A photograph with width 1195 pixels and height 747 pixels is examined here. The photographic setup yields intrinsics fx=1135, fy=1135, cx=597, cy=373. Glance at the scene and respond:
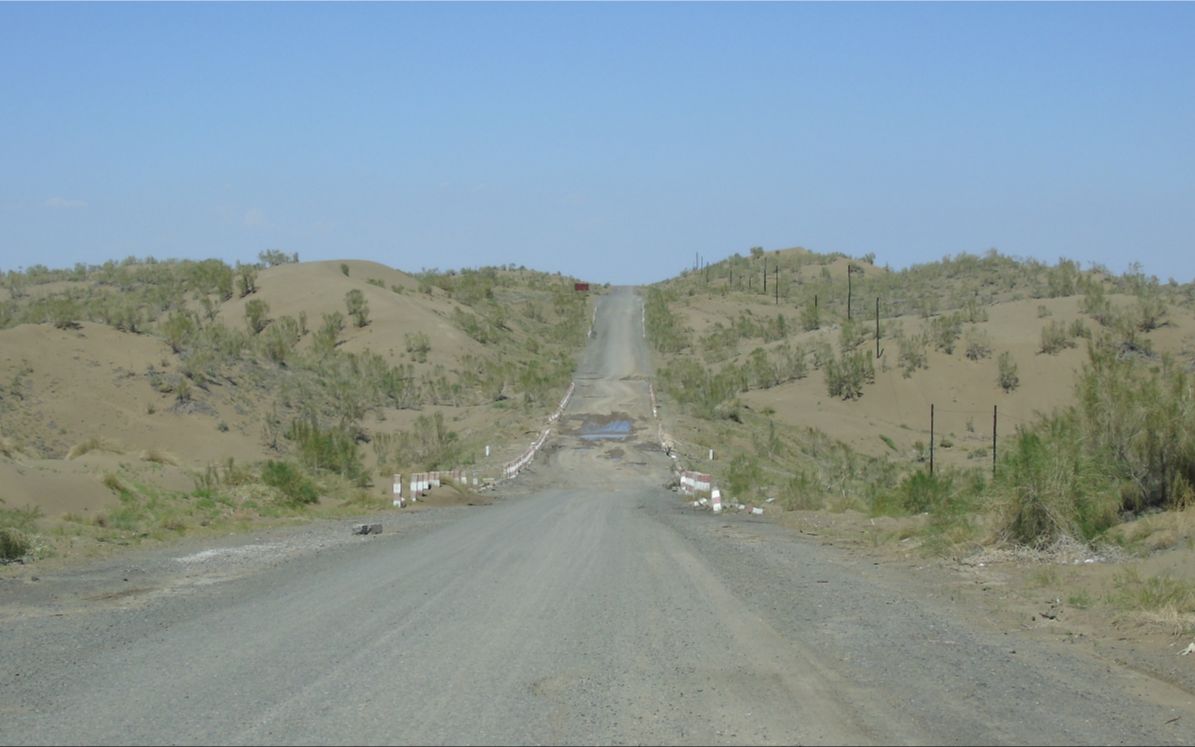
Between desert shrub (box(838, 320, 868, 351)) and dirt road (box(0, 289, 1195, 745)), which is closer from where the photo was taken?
dirt road (box(0, 289, 1195, 745))

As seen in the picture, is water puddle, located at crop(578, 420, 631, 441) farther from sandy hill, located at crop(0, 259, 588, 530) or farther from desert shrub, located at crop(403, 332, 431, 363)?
desert shrub, located at crop(403, 332, 431, 363)

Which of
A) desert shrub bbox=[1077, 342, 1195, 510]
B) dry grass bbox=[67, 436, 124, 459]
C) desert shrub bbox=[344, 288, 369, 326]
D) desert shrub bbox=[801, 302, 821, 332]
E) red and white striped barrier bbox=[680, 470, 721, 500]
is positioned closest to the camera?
desert shrub bbox=[1077, 342, 1195, 510]

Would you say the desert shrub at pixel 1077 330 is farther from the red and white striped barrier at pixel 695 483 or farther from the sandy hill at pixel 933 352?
the red and white striped barrier at pixel 695 483

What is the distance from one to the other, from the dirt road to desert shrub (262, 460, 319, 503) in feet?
36.0

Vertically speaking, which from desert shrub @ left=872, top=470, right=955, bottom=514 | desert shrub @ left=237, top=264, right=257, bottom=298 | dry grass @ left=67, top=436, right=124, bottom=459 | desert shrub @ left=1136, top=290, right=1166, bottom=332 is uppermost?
desert shrub @ left=237, top=264, right=257, bottom=298

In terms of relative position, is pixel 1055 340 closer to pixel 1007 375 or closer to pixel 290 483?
pixel 1007 375

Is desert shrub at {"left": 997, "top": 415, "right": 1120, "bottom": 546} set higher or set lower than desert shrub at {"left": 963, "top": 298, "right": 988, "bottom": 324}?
lower

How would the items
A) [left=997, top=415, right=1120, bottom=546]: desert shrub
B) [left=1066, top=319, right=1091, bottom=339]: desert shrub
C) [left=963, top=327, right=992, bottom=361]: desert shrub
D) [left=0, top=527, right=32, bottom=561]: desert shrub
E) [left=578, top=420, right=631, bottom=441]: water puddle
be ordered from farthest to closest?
[left=963, top=327, right=992, bottom=361]: desert shrub → [left=1066, top=319, right=1091, bottom=339]: desert shrub → [left=578, top=420, right=631, bottom=441]: water puddle → [left=0, top=527, right=32, bottom=561]: desert shrub → [left=997, top=415, right=1120, bottom=546]: desert shrub

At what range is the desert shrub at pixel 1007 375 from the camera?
6594 cm

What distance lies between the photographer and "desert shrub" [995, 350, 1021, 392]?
65.9 metres

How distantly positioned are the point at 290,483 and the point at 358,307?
5808 cm

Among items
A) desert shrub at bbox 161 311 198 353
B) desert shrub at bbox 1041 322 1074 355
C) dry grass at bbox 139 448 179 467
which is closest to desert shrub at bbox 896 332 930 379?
desert shrub at bbox 1041 322 1074 355

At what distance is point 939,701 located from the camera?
28.2 ft

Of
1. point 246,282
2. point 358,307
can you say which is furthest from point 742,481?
point 246,282
